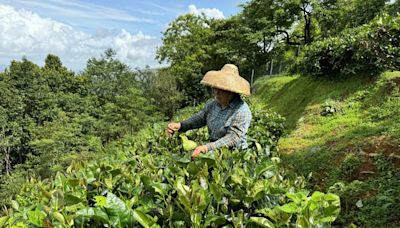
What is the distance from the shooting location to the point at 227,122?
12.9ft

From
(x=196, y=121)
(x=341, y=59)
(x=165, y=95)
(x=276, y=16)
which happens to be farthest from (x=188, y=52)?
(x=196, y=121)

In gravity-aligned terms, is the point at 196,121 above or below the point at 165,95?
above

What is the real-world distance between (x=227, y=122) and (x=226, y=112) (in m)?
0.13

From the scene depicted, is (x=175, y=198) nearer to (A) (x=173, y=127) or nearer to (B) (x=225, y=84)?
(B) (x=225, y=84)

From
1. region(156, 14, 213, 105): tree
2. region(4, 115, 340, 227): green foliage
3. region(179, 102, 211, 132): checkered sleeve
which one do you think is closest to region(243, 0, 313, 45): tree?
region(156, 14, 213, 105): tree

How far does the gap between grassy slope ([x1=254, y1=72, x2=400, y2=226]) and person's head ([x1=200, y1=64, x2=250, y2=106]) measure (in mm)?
1414

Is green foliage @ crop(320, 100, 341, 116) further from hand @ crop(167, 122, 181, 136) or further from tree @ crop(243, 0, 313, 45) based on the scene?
tree @ crop(243, 0, 313, 45)

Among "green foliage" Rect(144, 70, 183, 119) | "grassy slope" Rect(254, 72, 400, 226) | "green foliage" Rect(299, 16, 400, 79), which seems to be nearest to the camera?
→ "grassy slope" Rect(254, 72, 400, 226)

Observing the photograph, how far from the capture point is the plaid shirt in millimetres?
3824

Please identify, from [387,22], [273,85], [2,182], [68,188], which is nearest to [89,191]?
[68,188]

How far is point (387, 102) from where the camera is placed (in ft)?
27.5

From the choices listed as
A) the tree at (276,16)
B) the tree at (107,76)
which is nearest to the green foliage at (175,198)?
the tree at (276,16)

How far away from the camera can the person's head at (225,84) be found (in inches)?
151

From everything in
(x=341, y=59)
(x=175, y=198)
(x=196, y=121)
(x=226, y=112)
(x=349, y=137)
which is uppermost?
(x=341, y=59)
